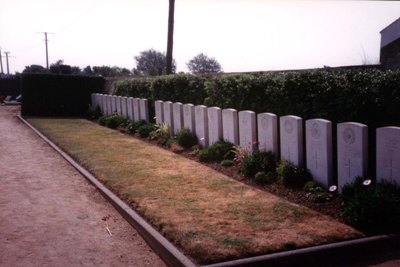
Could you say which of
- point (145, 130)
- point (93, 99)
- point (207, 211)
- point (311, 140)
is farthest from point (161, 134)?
point (93, 99)

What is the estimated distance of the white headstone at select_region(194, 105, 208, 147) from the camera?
11.2 meters

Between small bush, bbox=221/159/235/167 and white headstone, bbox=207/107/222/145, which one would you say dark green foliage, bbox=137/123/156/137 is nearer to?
white headstone, bbox=207/107/222/145

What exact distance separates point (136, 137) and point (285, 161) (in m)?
8.18

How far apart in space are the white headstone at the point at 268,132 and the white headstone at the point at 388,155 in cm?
243

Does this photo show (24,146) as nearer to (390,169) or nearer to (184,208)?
(184,208)

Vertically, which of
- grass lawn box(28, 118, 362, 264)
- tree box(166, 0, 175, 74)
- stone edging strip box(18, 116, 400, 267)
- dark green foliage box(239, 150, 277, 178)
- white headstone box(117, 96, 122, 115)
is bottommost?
stone edging strip box(18, 116, 400, 267)

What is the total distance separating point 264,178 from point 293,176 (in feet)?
1.79

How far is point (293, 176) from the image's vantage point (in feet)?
24.2

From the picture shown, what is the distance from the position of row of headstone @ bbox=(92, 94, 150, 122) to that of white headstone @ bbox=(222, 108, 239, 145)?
680 centimetres

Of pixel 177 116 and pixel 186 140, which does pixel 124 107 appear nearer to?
pixel 177 116

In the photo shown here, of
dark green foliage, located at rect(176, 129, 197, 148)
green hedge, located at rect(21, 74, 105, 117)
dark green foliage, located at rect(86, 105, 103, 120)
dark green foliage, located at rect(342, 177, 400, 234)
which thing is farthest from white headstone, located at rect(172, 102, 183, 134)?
green hedge, located at rect(21, 74, 105, 117)

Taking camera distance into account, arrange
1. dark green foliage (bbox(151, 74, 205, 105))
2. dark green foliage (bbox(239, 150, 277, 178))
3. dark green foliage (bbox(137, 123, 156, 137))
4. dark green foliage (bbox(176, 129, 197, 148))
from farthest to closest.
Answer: dark green foliage (bbox(137, 123, 156, 137)) < dark green foliage (bbox(151, 74, 205, 105)) < dark green foliage (bbox(176, 129, 197, 148)) < dark green foliage (bbox(239, 150, 277, 178))

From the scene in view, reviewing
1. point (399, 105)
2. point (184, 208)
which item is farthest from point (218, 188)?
point (399, 105)

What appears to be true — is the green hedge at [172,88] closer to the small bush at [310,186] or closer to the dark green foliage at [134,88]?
the dark green foliage at [134,88]
